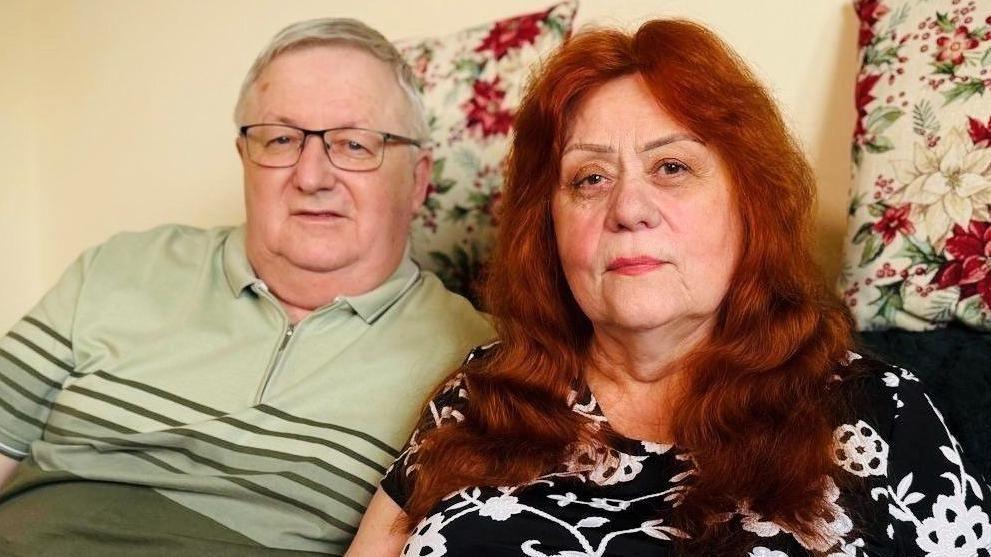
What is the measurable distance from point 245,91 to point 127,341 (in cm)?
45

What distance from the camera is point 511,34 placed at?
1703 millimetres

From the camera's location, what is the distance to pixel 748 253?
1.15 metres

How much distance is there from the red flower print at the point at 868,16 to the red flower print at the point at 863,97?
0.20 feet

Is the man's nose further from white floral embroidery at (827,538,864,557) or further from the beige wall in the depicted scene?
white floral embroidery at (827,538,864,557)

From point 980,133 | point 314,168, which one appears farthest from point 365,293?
point 980,133

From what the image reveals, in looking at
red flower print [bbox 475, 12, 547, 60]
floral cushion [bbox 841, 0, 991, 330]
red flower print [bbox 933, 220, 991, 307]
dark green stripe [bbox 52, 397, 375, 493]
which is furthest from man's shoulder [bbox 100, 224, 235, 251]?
red flower print [bbox 933, 220, 991, 307]

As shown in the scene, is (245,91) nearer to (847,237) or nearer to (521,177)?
(521,177)

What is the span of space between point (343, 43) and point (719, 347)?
802mm

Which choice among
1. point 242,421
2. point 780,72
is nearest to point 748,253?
point 780,72

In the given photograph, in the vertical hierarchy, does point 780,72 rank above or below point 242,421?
above

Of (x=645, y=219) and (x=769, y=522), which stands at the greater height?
(x=645, y=219)

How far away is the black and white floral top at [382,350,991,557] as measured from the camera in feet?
3.25

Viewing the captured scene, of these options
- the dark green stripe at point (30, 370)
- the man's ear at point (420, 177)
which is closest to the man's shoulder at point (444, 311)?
the man's ear at point (420, 177)

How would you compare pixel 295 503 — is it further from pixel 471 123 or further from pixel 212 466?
pixel 471 123
